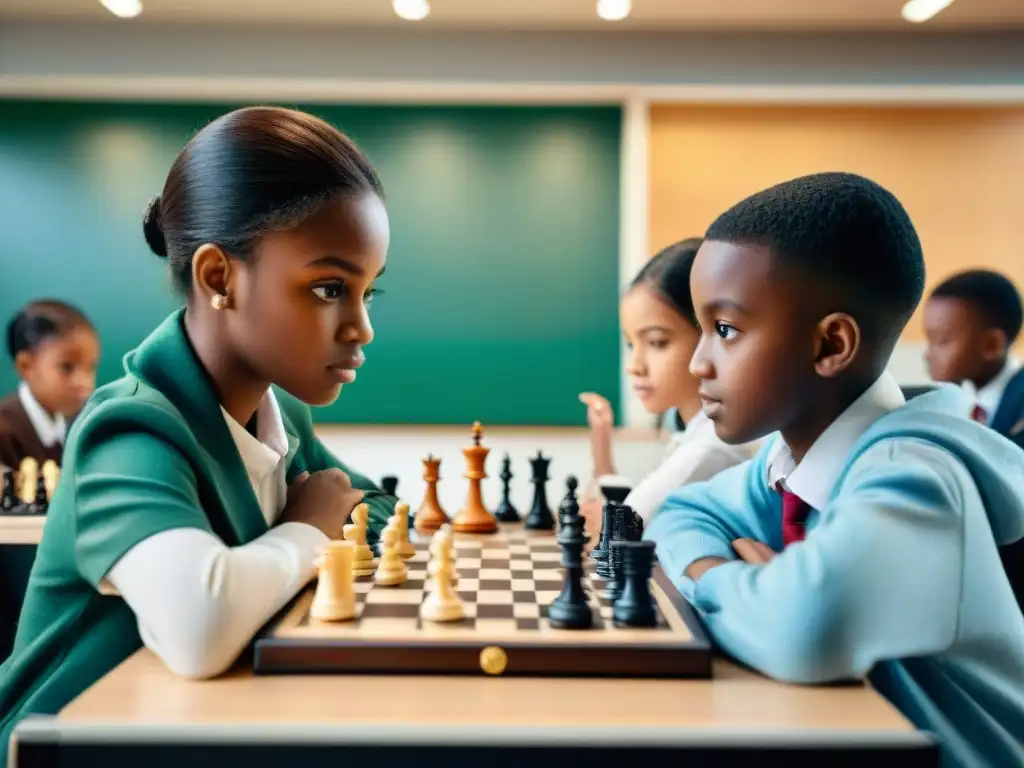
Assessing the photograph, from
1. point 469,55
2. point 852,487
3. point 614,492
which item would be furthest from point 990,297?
point 852,487

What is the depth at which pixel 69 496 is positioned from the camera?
1103 millimetres

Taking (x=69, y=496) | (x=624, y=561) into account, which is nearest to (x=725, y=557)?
(x=624, y=561)

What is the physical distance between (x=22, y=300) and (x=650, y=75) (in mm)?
3093

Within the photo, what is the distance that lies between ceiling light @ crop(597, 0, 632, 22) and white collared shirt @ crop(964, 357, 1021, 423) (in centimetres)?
199

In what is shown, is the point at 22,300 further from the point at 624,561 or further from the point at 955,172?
the point at 955,172

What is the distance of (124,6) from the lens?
3695mm

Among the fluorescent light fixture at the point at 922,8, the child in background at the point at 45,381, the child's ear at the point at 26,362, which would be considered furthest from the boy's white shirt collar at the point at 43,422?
the fluorescent light fixture at the point at 922,8

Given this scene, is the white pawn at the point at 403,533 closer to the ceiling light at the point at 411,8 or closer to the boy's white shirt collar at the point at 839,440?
the boy's white shirt collar at the point at 839,440

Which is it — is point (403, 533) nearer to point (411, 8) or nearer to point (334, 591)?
point (334, 591)

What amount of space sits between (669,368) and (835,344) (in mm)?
956

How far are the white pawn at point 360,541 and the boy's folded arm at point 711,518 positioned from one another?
0.43 m

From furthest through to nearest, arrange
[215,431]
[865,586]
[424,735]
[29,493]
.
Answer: [29,493] < [215,431] < [865,586] < [424,735]

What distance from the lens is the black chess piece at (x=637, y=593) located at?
3.38 feet

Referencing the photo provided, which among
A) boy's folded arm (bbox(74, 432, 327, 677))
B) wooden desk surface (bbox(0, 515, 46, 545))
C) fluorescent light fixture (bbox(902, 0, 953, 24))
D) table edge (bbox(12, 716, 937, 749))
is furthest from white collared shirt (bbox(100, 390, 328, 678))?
fluorescent light fixture (bbox(902, 0, 953, 24))
